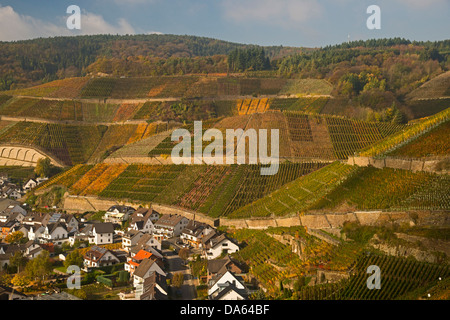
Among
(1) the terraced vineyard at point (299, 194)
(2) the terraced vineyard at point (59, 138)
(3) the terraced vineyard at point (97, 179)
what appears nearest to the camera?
(1) the terraced vineyard at point (299, 194)

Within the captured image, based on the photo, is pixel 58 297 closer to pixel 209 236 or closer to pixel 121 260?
pixel 121 260

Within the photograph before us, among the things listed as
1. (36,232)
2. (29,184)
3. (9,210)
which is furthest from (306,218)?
A: (29,184)

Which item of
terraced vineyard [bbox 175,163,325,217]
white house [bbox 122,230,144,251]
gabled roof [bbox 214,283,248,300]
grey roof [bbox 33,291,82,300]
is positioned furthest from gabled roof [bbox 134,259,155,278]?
terraced vineyard [bbox 175,163,325,217]

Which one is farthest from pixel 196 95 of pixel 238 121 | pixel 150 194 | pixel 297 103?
pixel 150 194

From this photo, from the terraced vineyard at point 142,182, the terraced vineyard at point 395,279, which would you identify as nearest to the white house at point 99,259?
the terraced vineyard at point 142,182

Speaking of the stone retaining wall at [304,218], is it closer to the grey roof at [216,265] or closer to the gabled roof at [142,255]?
the grey roof at [216,265]

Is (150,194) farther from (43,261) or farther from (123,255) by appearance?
(43,261)

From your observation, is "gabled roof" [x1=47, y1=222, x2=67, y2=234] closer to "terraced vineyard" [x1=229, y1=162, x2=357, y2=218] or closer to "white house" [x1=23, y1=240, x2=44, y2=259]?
"white house" [x1=23, y1=240, x2=44, y2=259]
